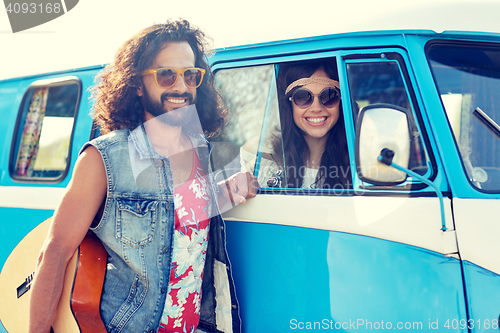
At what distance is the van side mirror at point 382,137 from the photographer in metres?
1.50

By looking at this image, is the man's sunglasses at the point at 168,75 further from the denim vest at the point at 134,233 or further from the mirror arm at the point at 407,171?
the mirror arm at the point at 407,171

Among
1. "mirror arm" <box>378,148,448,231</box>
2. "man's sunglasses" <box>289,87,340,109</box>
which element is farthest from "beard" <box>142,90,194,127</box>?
"mirror arm" <box>378,148,448,231</box>

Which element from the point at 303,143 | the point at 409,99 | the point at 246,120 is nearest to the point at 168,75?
the point at 246,120

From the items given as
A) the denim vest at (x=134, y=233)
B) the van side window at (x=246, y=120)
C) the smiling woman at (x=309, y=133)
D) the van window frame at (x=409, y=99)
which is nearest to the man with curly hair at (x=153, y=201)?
the denim vest at (x=134, y=233)

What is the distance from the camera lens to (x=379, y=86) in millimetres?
1814

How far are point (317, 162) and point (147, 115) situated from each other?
89cm

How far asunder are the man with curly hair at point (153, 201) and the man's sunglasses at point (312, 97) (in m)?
0.46

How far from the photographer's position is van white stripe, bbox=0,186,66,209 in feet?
8.57

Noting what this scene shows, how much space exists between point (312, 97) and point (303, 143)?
9.6 inches

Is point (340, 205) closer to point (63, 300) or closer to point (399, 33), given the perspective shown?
point (399, 33)

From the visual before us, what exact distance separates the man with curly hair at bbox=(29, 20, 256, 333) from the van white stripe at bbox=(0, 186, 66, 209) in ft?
3.22

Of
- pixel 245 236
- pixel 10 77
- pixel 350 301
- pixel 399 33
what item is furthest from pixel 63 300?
pixel 10 77

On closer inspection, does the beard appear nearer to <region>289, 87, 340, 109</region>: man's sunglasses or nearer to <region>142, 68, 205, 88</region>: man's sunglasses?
<region>142, 68, 205, 88</region>: man's sunglasses

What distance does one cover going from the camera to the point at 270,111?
210 cm
